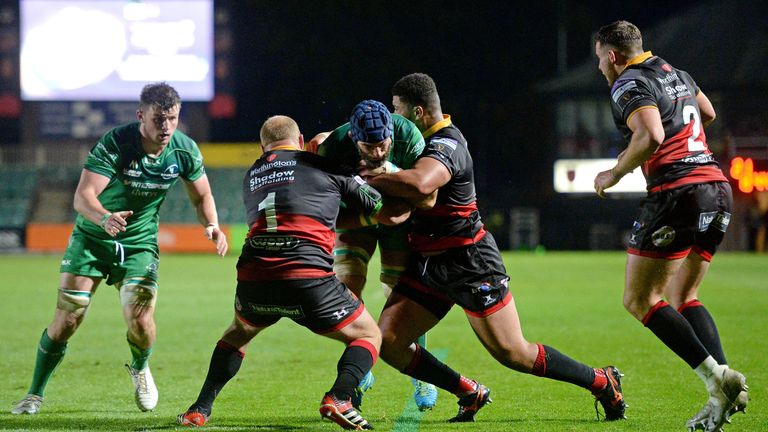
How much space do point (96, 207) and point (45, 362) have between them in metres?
1.15

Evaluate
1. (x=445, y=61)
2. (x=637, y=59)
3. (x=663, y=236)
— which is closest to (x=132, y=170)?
(x=637, y=59)

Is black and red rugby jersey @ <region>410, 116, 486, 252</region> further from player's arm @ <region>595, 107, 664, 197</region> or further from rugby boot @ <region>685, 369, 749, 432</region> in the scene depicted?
rugby boot @ <region>685, 369, 749, 432</region>

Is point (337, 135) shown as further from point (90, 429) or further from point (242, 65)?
point (242, 65)

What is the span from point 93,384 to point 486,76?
34013mm

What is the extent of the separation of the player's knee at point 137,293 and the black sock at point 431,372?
1918mm

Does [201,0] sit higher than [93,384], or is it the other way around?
[201,0]

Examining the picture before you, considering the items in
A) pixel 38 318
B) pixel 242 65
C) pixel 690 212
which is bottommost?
pixel 38 318

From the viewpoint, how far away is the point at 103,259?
22.7 feet

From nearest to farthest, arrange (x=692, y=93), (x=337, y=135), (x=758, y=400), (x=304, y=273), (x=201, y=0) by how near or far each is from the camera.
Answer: (x=304, y=273) → (x=337, y=135) → (x=692, y=93) → (x=758, y=400) → (x=201, y=0)

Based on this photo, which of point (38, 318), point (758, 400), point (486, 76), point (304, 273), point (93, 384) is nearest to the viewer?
point (304, 273)

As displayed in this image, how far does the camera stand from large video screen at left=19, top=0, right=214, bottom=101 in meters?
28.6

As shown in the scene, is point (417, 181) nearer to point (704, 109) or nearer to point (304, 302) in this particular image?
point (304, 302)

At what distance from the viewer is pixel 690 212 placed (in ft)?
19.2

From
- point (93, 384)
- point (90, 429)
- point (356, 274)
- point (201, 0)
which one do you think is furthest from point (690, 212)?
point (201, 0)
